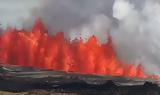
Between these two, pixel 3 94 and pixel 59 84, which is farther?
pixel 59 84

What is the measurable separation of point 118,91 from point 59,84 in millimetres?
32285

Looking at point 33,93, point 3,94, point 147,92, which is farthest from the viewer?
point 147,92

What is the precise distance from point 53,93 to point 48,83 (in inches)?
782

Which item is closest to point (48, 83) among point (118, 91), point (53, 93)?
point (53, 93)

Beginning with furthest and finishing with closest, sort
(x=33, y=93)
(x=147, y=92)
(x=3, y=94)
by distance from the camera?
(x=147, y=92) → (x=33, y=93) → (x=3, y=94)

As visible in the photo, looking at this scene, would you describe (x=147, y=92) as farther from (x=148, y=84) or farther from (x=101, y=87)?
(x=101, y=87)

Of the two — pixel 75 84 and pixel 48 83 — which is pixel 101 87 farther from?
pixel 48 83

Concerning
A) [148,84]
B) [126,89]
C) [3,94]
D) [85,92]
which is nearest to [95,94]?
[85,92]

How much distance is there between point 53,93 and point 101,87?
2497 cm

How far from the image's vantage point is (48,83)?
198875 millimetres

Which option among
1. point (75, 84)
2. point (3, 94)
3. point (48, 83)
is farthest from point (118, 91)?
point (3, 94)

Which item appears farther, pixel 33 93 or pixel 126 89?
pixel 126 89

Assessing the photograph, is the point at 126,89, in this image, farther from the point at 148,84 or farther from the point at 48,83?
the point at 48,83

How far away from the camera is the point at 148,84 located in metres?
193
